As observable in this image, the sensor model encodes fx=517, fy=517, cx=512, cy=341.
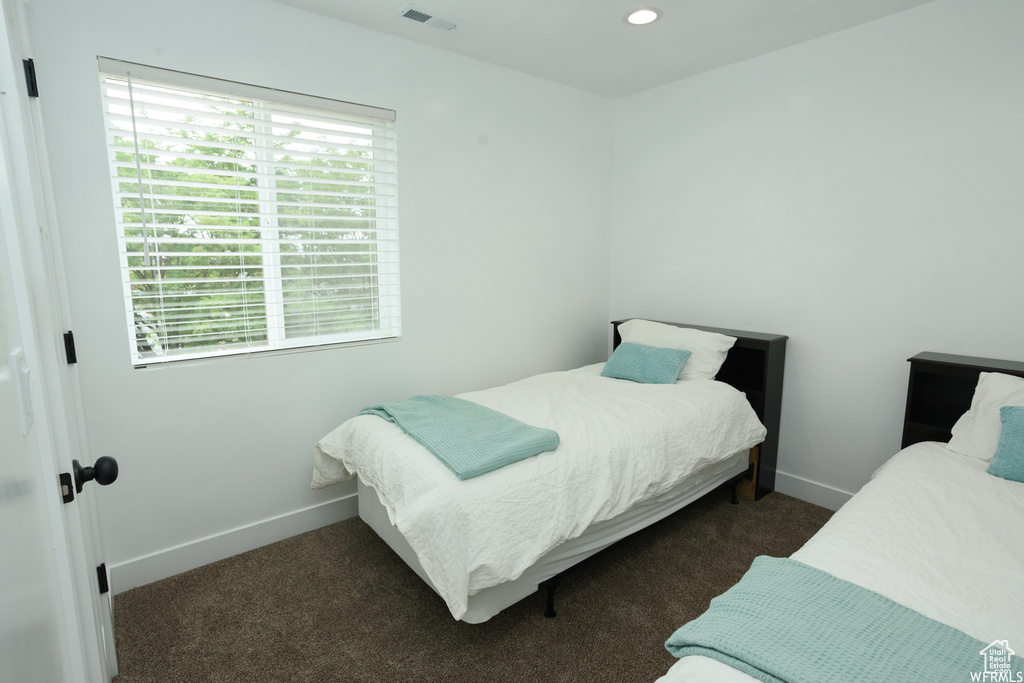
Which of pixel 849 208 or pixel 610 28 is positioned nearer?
pixel 610 28

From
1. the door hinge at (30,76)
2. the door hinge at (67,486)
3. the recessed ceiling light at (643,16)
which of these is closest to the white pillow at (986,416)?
the recessed ceiling light at (643,16)

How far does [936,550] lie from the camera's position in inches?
55.9

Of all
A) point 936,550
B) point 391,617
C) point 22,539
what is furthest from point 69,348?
point 936,550

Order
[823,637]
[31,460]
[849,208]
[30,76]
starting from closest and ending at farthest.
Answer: [31,460]
[823,637]
[30,76]
[849,208]

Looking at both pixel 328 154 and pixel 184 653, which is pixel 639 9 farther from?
pixel 184 653

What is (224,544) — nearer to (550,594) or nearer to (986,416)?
(550,594)

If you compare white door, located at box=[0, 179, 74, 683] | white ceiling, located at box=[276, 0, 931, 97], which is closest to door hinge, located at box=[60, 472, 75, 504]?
white door, located at box=[0, 179, 74, 683]

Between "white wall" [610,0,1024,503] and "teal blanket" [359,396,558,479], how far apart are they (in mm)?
1867

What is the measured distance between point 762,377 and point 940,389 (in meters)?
0.82

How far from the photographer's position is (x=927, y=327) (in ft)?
8.51

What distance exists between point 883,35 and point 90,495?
158 inches

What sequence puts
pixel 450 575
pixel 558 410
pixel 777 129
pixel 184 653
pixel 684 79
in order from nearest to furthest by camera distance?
pixel 450 575
pixel 184 653
pixel 558 410
pixel 777 129
pixel 684 79

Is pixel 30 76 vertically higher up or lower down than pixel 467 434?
higher up

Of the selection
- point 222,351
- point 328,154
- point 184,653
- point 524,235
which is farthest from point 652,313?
point 184,653
